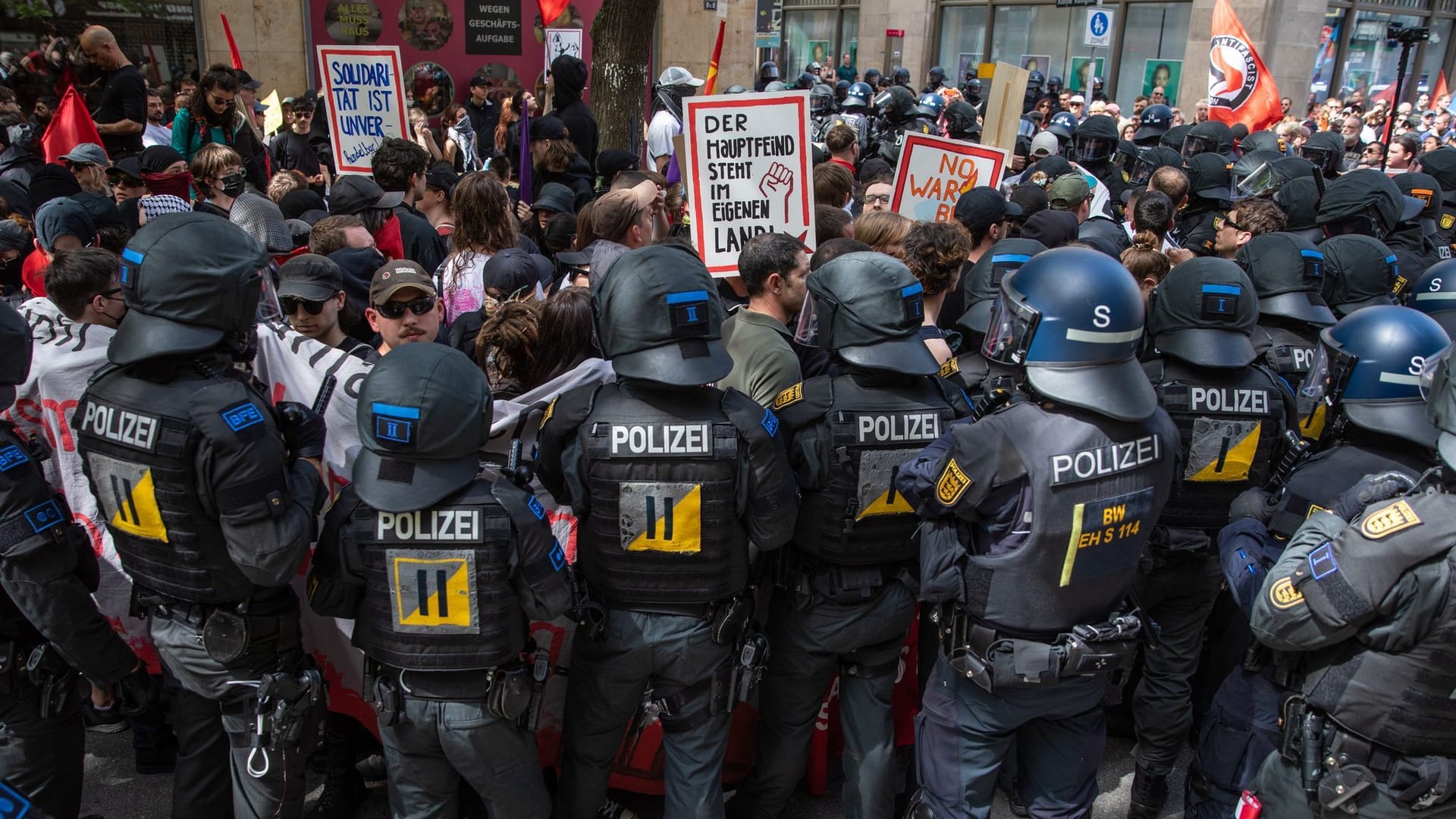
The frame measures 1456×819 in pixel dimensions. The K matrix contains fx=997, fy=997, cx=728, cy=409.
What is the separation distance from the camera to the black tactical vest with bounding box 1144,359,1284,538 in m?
3.81

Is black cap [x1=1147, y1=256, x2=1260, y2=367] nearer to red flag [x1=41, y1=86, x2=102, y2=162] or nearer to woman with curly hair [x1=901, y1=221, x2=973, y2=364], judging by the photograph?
woman with curly hair [x1=901, y1=221, x2=973, y2=364]

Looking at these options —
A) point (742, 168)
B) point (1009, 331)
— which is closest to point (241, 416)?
point (1009, 331)

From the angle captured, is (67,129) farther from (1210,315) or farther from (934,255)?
(1210,315)

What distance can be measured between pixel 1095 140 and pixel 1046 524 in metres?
7.20

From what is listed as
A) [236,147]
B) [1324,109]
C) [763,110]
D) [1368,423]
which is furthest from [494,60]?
[1368,423]

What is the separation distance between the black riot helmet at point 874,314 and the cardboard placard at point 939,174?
2.96 meters

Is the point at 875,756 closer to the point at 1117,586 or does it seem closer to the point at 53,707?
the point at 1117,586

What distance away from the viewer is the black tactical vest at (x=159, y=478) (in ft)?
9.61

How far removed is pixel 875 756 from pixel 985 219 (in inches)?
126

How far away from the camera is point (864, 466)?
11.2 feet

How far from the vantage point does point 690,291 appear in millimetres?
3160

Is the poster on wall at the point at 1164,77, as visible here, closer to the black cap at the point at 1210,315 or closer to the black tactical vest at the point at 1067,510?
the black cap at the point at 1210,315

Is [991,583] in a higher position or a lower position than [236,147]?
lower

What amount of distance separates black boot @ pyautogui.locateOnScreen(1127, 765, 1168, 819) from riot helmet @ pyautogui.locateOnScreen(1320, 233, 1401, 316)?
9.32ft
